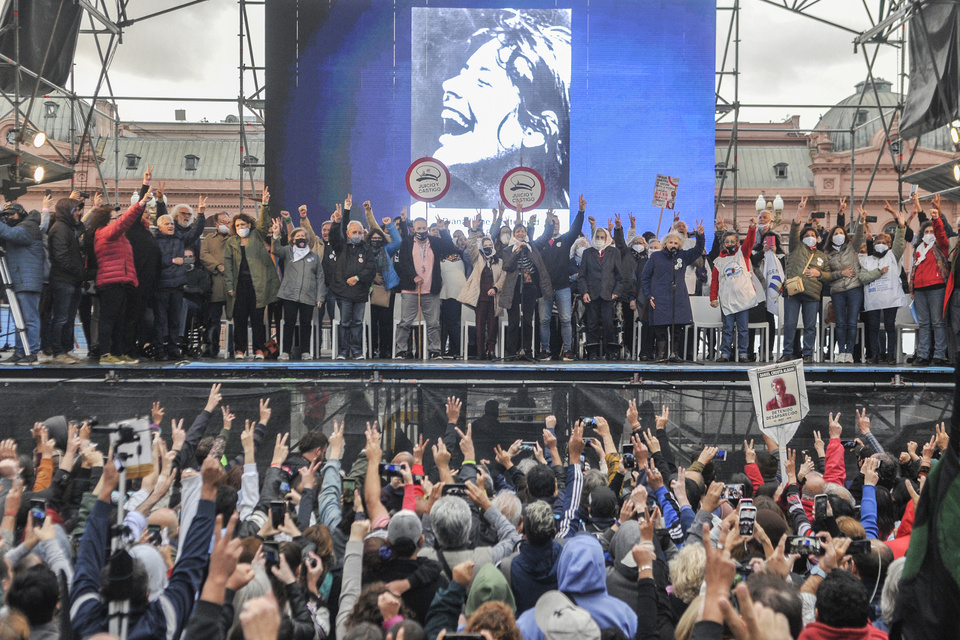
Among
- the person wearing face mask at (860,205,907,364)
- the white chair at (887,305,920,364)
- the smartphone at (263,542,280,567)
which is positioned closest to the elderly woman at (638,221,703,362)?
the person wearing face mask at (860,205,907,364)

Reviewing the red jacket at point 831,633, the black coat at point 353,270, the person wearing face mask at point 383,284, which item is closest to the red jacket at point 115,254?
the black coat at point 353,270

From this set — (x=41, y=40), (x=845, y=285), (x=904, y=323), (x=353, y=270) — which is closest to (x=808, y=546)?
(x=353, y=270)

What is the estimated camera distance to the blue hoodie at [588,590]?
3354 mm

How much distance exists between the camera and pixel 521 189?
38.1 feet

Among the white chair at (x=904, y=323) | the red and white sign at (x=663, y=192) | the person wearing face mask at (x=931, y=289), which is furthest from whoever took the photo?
the red and white sign at (x=663, y=192)

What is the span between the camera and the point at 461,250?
1105 centimetres

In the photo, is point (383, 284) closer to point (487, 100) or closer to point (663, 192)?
point (663, 192)

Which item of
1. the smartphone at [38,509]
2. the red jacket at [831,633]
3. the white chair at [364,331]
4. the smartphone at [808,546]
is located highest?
the white chair at [364,331]

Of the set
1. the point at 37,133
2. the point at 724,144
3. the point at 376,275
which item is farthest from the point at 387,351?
the point at 724,144

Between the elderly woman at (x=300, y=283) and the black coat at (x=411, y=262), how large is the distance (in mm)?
425

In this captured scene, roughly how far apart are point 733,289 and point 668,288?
2.57 ft

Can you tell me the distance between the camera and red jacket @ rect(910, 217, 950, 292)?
10.1 metres

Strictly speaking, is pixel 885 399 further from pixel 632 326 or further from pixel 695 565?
pixel 695 565

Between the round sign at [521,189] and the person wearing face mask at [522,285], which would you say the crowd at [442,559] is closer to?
the person wearing face mask at [522,285]
